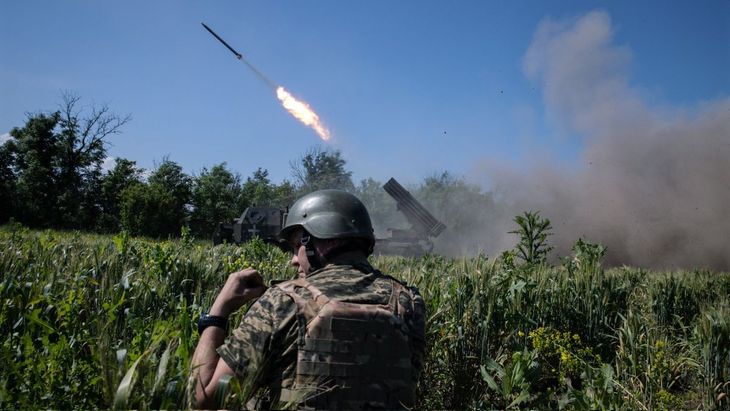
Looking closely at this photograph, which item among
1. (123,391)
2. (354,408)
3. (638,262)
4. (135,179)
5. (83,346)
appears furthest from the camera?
(135,179)

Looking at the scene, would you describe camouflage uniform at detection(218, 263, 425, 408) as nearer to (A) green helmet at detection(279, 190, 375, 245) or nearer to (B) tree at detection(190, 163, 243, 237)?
(A) green helmet at detection(279, 190, 375, 245)

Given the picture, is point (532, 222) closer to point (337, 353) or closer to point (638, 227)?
point (337, 353)

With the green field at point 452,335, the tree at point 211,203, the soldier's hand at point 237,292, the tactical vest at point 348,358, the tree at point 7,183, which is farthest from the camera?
the tree at point 211,203

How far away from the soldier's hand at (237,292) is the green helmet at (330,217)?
48 cm

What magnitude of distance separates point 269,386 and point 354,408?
1.58ft

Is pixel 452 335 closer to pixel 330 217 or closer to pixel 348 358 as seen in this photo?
pixel 330 217

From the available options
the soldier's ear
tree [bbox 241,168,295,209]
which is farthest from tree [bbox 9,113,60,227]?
the soldier's ear

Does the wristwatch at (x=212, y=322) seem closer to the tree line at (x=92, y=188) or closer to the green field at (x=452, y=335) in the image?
the green field at (x=452, y=335)

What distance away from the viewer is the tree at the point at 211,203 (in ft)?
194

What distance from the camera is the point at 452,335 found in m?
4.85

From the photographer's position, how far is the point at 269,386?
2578 mm

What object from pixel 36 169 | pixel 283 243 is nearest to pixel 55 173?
pixel 36 169

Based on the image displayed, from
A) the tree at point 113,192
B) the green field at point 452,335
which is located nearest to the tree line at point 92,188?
the tree at point 113,192

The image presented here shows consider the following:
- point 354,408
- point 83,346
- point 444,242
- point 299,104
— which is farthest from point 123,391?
point 444,242
